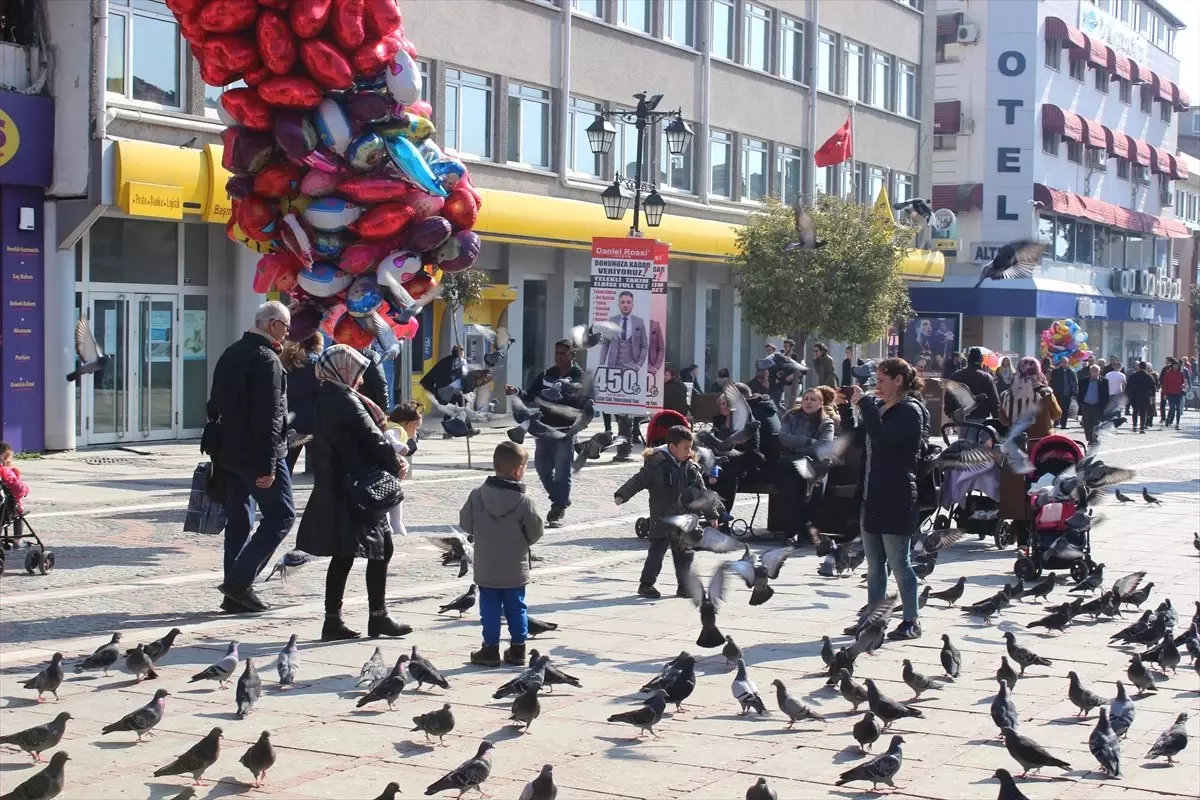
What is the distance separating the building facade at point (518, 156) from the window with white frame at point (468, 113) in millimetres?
43

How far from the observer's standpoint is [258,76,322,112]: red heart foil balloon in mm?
15961

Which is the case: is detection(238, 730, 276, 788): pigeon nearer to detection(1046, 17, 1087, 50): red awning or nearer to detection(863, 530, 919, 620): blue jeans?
detection(863, 530, 919, 620): blue jeans

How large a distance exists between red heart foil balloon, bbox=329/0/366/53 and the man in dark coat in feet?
19.6

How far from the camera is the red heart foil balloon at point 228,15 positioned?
15.5m

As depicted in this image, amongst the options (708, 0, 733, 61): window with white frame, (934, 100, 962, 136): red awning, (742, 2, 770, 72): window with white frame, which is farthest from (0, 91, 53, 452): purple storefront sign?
(934, 100, 962, 136): red awning

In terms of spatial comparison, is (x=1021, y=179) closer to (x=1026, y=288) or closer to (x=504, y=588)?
(x=1026, y=288)

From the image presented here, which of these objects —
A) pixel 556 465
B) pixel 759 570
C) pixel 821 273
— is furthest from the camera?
pixel 821 273

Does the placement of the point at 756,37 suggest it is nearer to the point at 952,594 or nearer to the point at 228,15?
the point at 228,15

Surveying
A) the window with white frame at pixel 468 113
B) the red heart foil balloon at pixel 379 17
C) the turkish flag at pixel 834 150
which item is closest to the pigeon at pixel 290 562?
the red heart foil balloon at pixel 379 17

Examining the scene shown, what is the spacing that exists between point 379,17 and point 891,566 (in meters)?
8.61

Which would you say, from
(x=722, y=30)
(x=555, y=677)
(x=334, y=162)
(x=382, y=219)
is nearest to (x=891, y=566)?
(x=555, y=677)

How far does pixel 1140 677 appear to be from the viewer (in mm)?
8914

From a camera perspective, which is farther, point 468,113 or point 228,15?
point 468,113

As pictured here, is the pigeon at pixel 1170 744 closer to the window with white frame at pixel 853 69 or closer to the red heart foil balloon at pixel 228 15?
the red heart foil balloon at pixel 228 15
